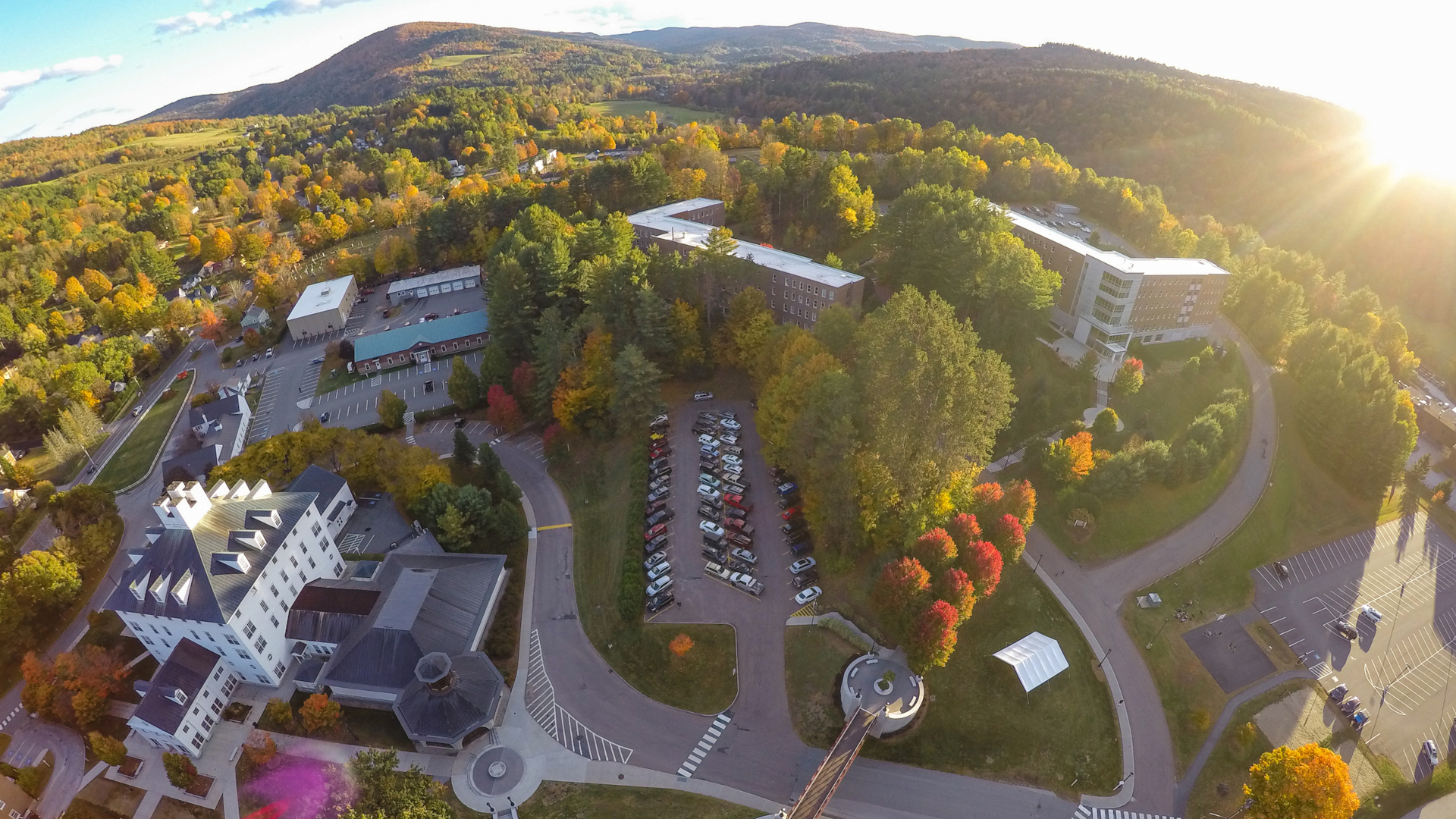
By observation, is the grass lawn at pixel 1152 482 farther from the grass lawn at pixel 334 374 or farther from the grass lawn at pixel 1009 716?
the grass lawn at pixel 334 374

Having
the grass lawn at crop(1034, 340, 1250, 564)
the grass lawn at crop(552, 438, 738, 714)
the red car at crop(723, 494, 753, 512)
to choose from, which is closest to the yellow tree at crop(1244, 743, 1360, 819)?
the grass lawn at crop(1034, 340, 1250, 564)

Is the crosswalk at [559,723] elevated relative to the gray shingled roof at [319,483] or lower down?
lower down

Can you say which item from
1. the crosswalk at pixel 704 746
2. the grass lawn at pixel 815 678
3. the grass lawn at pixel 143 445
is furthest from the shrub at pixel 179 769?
the grass lawn at pixel 143 445

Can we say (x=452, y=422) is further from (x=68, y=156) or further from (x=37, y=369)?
(x=68, y=156)

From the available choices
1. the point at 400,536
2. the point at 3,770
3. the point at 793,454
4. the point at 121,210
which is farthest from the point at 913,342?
the point at 121,210

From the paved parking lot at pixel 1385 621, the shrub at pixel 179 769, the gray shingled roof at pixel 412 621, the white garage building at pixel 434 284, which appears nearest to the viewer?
the shrub at pixel 179 769

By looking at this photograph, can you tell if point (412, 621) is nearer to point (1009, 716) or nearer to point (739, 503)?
point (739, 503)

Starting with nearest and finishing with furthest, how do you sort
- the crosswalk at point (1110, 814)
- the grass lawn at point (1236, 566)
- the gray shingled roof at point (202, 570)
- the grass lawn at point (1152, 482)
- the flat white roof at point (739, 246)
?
1. the crosswalk at point (1110, 814)
2. the gray shingled roof at point (202, 570)
3. the grass lawn at point (1236, 566)
4. the grass lawn at point (1152, 482)
5. the flat white roof at point (739, 246)
